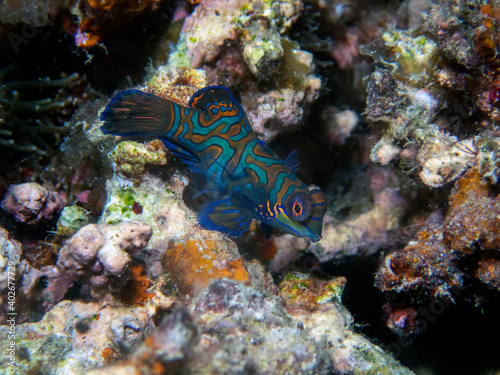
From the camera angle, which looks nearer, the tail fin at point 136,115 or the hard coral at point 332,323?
the hard coral at point 332,323

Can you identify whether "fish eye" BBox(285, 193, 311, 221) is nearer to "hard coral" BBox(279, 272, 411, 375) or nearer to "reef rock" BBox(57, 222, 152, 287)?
"hard coral" BBox(279, 272, 411, 375)

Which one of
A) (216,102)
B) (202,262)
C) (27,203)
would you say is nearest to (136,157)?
(216,102)

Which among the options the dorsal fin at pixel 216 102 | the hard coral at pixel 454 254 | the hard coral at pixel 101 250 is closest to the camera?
the hard coral at pixel 454 254

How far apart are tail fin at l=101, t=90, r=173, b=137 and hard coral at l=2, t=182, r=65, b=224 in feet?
5.03

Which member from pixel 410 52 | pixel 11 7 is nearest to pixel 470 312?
pixel 410 52

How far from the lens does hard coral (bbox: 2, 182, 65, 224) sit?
4352 millimetres

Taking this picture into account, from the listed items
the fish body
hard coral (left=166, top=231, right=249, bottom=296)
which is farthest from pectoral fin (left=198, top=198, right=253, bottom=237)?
hard coral (left=166, top=231, right=249, bottom=296)

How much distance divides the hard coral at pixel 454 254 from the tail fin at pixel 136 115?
3436mm

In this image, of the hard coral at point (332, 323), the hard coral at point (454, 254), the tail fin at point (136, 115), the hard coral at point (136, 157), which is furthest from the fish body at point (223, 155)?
the hard coral at point (454, 254)

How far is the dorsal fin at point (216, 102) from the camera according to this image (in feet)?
13.8

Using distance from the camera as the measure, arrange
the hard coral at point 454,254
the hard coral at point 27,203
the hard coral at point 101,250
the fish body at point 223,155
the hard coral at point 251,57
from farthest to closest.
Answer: the hard coral at point 251,57, the hard coral at point 27,203, the fish body at point 223,155, the hard coral at point 101,250, the hard coral at point 454,254

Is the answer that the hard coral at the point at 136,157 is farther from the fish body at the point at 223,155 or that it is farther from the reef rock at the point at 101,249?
the reef rock at the point at 101,249

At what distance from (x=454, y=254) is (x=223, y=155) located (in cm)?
301

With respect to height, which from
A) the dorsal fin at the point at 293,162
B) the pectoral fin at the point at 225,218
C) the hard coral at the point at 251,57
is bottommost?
the pectoral fin at the point at 225,218
